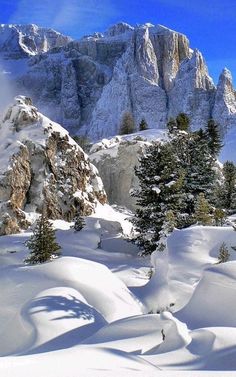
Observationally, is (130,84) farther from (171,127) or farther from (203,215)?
(203,215)

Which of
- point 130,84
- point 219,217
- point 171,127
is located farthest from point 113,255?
point 130,84

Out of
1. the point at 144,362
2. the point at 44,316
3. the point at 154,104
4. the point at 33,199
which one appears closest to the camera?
the point at 144,362

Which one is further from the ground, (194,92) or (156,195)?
(194,92)

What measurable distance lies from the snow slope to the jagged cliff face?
1173cm

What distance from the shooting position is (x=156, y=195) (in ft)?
84.1

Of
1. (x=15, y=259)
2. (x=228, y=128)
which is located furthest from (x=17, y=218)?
(x=228, y=128)

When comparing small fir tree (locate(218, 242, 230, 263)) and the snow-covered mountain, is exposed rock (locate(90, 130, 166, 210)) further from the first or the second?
the snow-covered mountain

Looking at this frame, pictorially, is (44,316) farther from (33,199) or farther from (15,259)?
(33,199)

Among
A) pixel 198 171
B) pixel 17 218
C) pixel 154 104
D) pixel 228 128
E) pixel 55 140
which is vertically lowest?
pixel 17 218

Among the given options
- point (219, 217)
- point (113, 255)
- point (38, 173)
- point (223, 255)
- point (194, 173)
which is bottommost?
point (113, 255)

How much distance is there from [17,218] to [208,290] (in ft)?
68.4

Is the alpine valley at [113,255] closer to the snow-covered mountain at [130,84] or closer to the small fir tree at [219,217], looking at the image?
the small fir tree at [219,217]

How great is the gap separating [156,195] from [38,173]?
39.9ft

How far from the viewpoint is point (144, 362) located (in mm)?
7508
